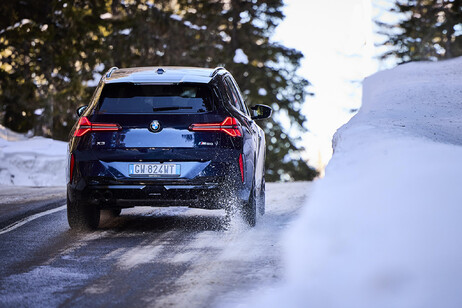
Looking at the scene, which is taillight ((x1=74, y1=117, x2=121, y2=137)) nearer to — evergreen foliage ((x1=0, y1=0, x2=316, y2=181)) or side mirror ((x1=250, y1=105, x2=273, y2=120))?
side mirror ((x1=250, y1=105, x2=273, y2=120))

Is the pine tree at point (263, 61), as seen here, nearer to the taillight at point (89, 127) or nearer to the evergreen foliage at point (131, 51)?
the evergreen foliage at point (131, 51)

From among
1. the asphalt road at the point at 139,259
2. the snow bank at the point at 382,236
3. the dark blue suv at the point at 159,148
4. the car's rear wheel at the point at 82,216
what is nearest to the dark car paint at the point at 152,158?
the dark blue suv at the point at 159,148

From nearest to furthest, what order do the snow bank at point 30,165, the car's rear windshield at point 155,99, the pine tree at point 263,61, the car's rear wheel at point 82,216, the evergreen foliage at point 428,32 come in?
the car's rear windshield at point 155,99 < the car's rear wheel at point 82,216 < the snow bank at point 30,165 < the pine tree at point 263,61 < the evergreen foliage at point 428,32

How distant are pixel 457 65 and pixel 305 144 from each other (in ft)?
58.9

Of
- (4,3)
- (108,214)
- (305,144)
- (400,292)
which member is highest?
(4,3)

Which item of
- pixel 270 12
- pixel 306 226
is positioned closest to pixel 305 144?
pixel 270 12

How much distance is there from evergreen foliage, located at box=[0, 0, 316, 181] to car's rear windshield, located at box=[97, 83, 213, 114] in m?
24.7

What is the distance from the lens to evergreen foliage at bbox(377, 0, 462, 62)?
42062mm

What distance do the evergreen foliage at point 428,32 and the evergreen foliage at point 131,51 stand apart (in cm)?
700

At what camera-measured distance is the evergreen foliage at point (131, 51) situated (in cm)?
3394

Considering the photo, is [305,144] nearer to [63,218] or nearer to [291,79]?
[291,79]

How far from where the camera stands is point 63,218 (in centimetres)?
1119

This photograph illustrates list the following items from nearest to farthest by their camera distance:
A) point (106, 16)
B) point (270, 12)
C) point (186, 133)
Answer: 1. point (186, 133)
2. point (106, 16)
3. point (270, 12)

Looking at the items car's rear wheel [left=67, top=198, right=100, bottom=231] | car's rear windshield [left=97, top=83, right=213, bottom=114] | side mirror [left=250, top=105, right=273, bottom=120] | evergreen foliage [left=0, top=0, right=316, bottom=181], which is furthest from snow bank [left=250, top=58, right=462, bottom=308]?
evergreen foliage [left=0, top=0, right=316, bottom=181]
